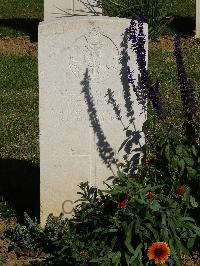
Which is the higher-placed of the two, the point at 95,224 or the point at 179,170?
the point at 179,170

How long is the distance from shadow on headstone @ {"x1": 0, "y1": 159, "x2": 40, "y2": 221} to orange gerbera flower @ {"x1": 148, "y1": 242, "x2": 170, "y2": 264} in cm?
132

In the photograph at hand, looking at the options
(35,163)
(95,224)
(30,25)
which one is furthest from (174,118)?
(30,25)

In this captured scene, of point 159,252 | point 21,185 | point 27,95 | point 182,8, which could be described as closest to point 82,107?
point 159,252

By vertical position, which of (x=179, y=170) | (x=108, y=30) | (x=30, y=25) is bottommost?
(x=179, y=170)

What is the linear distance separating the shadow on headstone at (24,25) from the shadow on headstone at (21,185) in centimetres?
496

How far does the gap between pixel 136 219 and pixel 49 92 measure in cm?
104

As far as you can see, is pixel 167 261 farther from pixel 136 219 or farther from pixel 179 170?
pixel 179 170

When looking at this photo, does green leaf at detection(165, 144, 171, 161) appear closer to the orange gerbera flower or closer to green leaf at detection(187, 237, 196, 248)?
green leaf at detection(187, 237, 196, 248)

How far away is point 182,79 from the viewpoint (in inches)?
169

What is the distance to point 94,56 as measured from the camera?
4.45 metres

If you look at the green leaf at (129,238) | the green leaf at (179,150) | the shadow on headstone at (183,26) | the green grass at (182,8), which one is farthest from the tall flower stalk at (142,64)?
the green grass at (182,8)

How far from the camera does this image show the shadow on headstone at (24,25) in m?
11.2

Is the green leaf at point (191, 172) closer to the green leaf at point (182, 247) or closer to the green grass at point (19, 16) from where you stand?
the green leaf at point (182, 247)

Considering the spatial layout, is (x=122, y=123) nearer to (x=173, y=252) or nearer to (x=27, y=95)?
(x=173, y=252)
